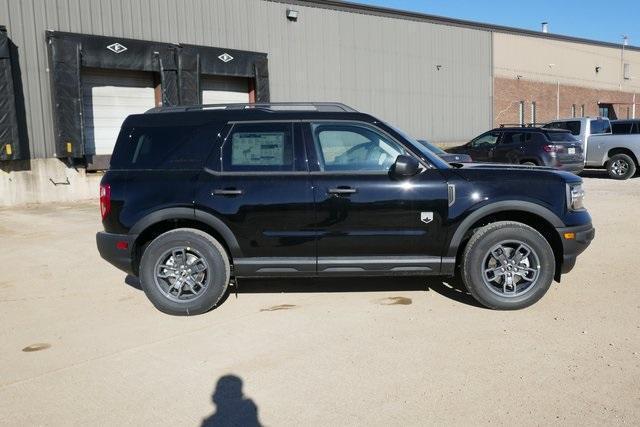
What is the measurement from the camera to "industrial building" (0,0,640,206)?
45.0 ft

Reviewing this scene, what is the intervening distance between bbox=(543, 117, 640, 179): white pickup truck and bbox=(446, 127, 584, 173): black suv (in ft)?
6.49

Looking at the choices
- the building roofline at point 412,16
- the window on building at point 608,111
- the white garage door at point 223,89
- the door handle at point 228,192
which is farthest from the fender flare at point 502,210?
the window on building at point 608,111

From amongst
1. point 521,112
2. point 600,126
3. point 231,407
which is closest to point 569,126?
point 600,126

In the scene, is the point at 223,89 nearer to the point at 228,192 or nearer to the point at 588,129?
the point at 588,129

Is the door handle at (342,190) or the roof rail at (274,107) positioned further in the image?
the roof rail at (274,107)

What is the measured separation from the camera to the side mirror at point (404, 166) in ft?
16.6

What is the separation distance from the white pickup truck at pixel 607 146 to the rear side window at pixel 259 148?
14695mm

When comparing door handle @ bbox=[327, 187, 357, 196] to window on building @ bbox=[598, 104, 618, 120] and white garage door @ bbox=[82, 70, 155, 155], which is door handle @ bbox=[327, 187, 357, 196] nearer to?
white garage door @ bbox=[82, 70, 155, 155]

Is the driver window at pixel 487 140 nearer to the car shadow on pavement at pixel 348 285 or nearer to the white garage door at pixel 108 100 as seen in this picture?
the white garage door at pixel 108 100

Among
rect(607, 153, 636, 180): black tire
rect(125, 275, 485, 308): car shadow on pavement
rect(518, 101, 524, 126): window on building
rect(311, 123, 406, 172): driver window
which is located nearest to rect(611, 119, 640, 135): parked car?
rect(607, 153, 636, 180): black tire

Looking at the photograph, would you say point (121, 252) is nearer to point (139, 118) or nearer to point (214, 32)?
point (139, 118)

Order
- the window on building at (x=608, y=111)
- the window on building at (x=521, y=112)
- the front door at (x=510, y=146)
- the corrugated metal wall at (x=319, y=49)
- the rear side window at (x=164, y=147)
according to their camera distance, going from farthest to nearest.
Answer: the window on building at (x=608, y=111)
the window on building at (x=521, y=112)
the front door at (x=510, y=146)
the corrugated metal wall at (x=319, y=49)
the rear side window at (x=164, y=147)

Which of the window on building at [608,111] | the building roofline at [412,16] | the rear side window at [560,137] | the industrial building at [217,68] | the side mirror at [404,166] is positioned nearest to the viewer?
the side mirror at [404,166]

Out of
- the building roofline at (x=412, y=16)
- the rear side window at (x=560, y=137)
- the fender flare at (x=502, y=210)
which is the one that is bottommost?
the fender flare at (x=502, y=210)
